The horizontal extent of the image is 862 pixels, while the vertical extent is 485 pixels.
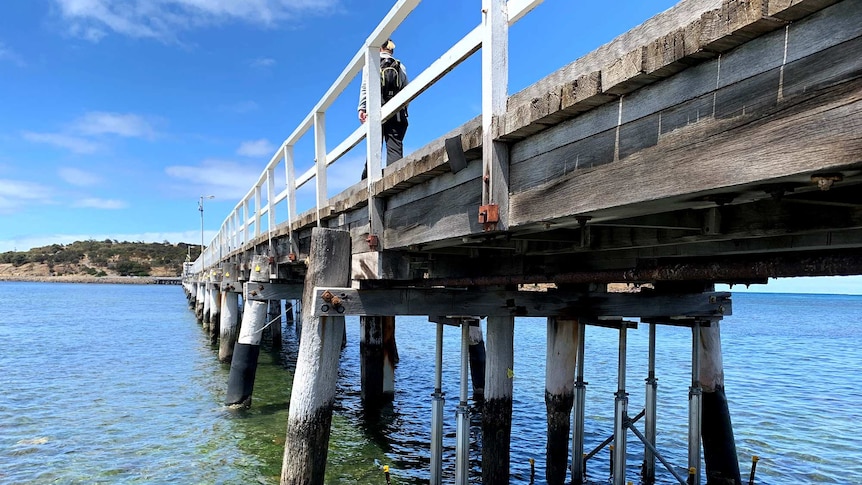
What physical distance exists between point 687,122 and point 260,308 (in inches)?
420

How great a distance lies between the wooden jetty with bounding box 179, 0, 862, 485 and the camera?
7.16 ft

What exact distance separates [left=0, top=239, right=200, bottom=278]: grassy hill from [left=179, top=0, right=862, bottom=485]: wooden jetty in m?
142

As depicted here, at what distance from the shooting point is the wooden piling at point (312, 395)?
5852 millimetres

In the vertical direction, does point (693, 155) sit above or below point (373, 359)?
above

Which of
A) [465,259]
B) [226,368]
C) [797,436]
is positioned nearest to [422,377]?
[226,368]

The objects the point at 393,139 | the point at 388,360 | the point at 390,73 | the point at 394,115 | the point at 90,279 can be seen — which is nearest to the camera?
the point at 394,115

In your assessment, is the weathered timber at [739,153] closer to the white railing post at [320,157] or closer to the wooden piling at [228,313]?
the white railing post at [320,157]

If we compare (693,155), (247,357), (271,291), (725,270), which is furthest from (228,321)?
(693,155)

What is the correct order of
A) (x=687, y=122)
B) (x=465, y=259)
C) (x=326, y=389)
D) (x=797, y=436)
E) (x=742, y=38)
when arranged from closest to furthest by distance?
(x=742, y=38) → (x=687, y=122) → (x=326, y=389) → (x=465, y=259) → (x=797, y=436)

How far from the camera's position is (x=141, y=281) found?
427 ft

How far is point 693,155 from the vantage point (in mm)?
2516

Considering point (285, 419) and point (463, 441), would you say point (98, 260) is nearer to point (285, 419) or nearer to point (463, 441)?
point (285, 419)

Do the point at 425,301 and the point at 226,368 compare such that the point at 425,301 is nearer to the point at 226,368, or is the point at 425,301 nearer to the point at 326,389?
the point at 326,389

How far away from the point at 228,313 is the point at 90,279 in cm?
14062
